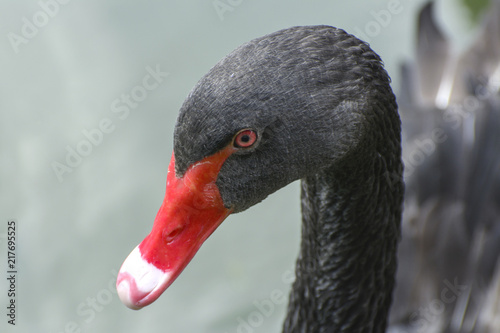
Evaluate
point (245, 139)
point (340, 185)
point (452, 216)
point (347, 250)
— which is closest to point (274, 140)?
point (245, 139)

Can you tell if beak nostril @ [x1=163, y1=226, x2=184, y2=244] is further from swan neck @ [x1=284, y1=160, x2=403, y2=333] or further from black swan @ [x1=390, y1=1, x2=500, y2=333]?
black swan @ [x1=390, y1=1, x2=500, y2=333]

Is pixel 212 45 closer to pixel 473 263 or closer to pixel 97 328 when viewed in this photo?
pixel 97 328

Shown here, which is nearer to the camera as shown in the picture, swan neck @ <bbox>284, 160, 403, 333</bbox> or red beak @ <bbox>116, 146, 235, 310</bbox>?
red beak @ <bbox>116, 146, 235, 310</bbox>

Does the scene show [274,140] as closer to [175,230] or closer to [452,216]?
[175,230]

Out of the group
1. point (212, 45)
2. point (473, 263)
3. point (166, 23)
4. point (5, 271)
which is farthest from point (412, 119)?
point (5, 271)

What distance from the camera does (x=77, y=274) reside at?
403 cm

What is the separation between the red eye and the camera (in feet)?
6.36

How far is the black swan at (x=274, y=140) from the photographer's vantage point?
6.29ft

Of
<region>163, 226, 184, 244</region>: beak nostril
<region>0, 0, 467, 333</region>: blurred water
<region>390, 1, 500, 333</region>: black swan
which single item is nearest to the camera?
<region>163, 226, 184, 244</region>: beak nostril

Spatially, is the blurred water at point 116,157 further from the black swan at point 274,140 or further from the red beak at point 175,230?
A: the red beak at point 175,230

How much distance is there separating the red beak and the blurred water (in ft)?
6.37

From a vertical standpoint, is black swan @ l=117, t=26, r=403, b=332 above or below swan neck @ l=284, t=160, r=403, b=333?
above

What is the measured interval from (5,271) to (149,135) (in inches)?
48.3

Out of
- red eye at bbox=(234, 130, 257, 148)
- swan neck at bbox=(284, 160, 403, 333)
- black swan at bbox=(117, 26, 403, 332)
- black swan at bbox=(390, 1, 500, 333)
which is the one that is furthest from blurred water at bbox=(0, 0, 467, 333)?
red eye at bbox=(234, 130, 257, 148)
